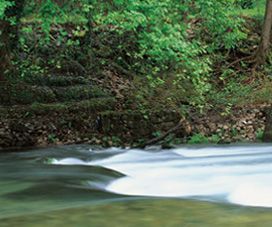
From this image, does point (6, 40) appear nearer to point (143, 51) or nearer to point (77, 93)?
point (77, 93)

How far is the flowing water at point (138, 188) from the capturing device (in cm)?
509

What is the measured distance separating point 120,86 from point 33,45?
2.68 meters

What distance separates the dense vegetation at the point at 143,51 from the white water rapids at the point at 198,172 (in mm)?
2350

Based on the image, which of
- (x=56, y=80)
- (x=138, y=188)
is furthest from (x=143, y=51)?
(x=138, y=188)

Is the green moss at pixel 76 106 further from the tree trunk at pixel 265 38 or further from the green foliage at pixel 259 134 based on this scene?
the tree trunk at pixel 265 38

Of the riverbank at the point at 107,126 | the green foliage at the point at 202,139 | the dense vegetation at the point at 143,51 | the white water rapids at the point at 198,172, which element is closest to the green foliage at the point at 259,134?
the riverbank at the point at 107,126

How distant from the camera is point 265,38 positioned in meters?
18.7

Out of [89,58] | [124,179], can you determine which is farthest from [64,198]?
[89,58]

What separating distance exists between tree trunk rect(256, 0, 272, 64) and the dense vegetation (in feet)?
0.14

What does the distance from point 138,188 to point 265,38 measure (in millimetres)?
12780

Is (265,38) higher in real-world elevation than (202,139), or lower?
higher

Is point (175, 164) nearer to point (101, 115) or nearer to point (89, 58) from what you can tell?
point (101, 115)

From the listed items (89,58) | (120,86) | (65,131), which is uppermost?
(89,58)

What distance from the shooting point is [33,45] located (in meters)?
15.2
